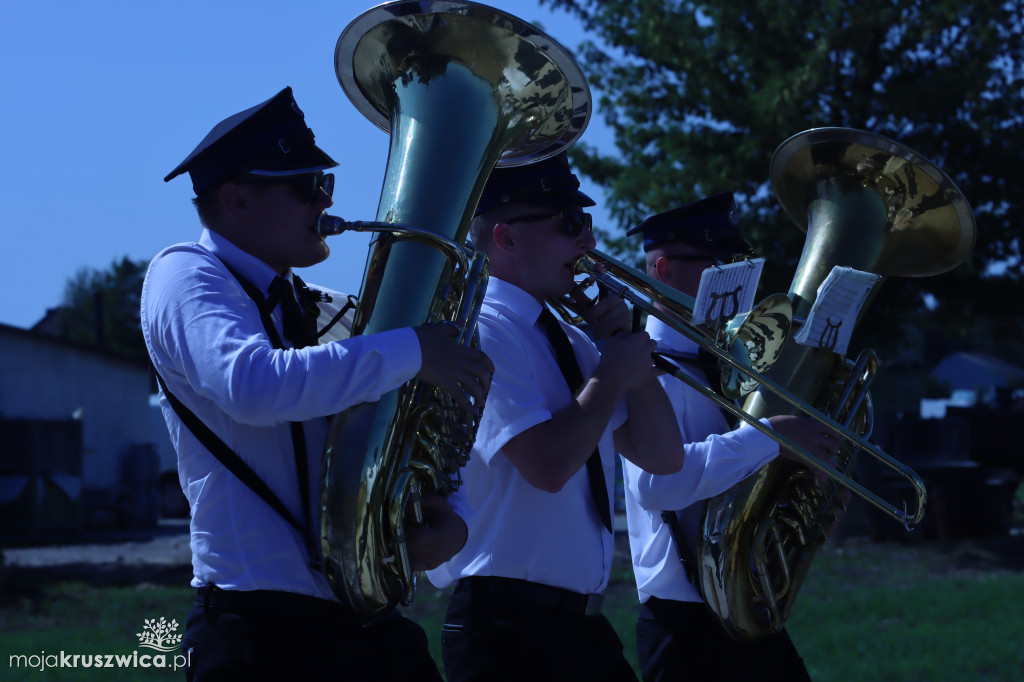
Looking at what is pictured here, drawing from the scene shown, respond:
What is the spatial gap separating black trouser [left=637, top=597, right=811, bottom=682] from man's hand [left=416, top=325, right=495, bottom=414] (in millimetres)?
1515

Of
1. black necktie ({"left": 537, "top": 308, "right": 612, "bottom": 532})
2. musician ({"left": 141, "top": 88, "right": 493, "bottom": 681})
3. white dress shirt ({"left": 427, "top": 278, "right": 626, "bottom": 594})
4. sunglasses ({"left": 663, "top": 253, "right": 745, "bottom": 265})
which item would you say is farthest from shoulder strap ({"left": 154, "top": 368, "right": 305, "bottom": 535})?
sunglasses ({"left": 663, "top": 253, "right": 745, "bottom": 265})

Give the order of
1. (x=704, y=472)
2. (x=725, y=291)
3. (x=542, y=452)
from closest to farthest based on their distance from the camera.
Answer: (x=542, y=452) → (x=725, y=291) → (x=704, y=472)

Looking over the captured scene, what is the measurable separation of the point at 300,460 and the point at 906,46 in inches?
492

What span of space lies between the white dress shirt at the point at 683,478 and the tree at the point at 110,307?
62156mm

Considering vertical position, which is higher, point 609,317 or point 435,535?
point 609,317

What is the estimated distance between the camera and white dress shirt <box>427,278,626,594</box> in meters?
3.00

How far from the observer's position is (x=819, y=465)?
3.67 m

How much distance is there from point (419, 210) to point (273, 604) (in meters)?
0.91

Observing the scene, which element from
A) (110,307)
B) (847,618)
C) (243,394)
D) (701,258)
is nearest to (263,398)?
(243,394)

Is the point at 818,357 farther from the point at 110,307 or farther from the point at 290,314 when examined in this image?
the point at 110,307

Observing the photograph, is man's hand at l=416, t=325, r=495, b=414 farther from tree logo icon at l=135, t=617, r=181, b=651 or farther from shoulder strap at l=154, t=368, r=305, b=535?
tree logo icon at l=135, t=617, r=181, b=651

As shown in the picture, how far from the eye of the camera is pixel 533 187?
127 inches

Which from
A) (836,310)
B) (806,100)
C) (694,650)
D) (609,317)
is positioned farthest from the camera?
(806,100)

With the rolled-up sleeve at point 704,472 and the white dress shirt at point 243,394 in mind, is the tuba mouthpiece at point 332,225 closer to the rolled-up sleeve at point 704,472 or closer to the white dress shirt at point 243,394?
the white dress shirt at point 243,394
